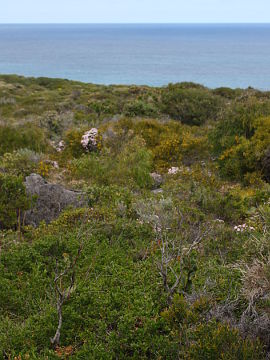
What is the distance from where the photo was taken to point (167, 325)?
5070 mm

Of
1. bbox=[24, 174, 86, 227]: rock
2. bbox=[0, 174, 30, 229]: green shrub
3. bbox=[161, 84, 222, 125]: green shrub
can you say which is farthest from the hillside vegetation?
bbox=[161, 84, 222, 125]: green shrub

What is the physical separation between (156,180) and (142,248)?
15.7 ft

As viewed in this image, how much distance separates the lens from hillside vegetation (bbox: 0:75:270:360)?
4816mm

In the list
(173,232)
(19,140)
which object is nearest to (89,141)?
(19,140)

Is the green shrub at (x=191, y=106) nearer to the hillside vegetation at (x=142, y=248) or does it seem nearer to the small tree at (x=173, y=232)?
the hillside vegetation at (x=142, y=248)

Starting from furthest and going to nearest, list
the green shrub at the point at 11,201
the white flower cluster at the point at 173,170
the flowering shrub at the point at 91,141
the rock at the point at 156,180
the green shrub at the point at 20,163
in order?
1. the flowering shrub at the point at 91,141
2. the white flower cluster at the point at 173,170
3. the rock at the point at 156,180
4. the green shrub at the point at 20,163
5. the green shrub at the point at 11,201

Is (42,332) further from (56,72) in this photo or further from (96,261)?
(56,72)

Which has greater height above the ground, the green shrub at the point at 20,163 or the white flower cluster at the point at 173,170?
the green shrub at the point at 20,163

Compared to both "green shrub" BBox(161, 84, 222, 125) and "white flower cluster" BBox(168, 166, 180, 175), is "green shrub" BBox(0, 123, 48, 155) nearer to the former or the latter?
"white flower cluster" BBox(168, 166, 180, 175)

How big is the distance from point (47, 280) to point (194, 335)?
95.7 inches

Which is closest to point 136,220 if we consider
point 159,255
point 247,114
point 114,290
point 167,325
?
point 159,255

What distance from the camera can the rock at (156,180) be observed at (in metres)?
11.5

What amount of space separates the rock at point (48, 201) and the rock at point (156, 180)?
8.47 ft

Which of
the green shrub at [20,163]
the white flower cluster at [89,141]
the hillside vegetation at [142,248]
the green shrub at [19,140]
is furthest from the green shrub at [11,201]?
the green shrub at [19,140]
